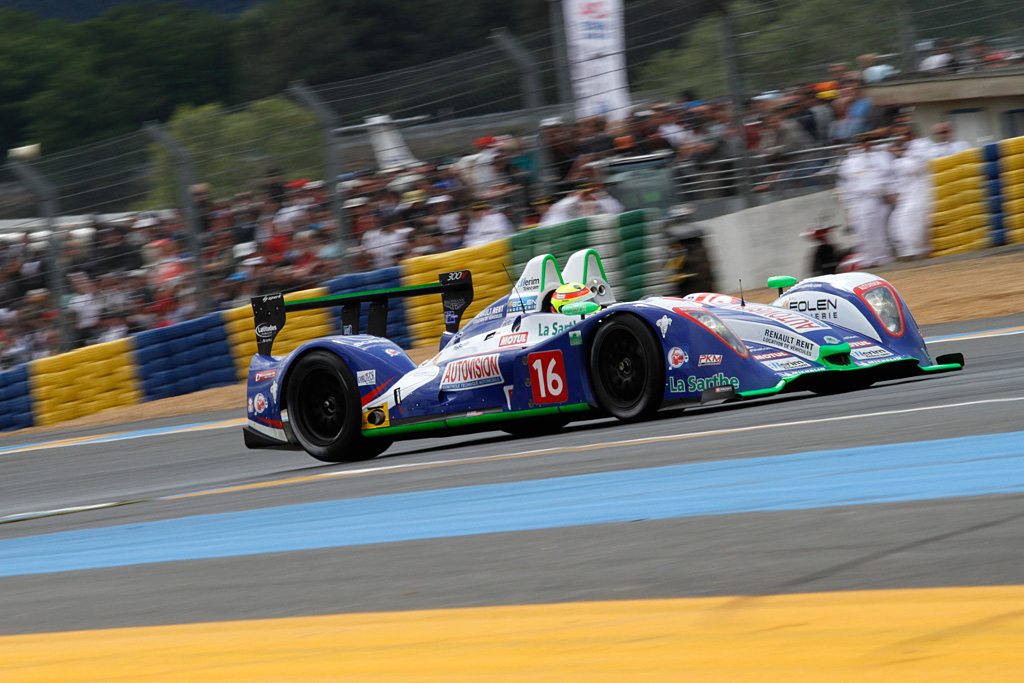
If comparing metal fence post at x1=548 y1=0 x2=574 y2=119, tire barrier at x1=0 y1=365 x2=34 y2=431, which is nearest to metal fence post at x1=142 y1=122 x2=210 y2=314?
tire barrier at x1=0 y1=365 x2=34 y2=431

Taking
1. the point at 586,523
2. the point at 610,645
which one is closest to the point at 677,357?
the point at 586,523

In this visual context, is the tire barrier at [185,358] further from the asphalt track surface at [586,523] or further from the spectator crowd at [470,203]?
the asphalt track surface at [586,523]

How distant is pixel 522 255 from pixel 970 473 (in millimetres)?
10399

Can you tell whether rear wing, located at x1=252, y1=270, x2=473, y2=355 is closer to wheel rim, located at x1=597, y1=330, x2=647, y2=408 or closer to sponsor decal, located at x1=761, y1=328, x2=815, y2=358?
wheel rim, located at x1=597, y1=330, x2=647, y2=408

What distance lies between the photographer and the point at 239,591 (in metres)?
3.42

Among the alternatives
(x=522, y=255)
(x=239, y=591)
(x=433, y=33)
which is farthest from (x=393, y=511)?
(x=433, y=33)

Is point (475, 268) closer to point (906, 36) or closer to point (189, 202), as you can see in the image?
point (189, 202)

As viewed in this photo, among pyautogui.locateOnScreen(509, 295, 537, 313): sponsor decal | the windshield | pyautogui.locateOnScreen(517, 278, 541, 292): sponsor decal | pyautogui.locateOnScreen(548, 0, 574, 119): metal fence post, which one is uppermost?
pyautogui.locateOnScreen(548, 0, 574, 119): metal fence post

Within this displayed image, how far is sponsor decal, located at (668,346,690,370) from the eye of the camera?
20.4ft

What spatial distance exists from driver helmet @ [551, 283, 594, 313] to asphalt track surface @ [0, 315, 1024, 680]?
27.3 inches

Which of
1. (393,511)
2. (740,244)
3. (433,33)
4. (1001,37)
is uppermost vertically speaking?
(433,33)

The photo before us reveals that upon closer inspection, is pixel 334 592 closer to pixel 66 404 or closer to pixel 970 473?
pixel 970 473

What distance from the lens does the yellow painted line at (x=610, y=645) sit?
187cm

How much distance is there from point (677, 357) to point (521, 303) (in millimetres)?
1098
